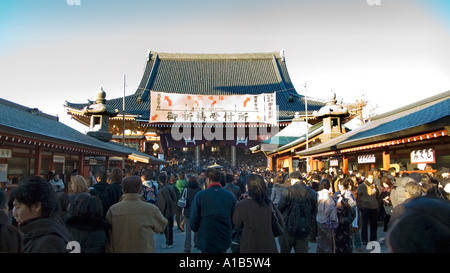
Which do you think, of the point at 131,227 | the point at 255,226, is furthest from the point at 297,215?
the point at 131,227

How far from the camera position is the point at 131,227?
3049mm

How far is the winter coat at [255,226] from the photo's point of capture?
131 inches

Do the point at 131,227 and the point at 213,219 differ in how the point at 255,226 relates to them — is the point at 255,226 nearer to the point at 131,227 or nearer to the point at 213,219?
the point at 213,219

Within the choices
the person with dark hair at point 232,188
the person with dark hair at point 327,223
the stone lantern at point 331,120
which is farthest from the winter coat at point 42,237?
the stone lantern at point 331,120

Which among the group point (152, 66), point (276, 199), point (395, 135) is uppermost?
point (152, 66)

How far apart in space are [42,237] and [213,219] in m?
2.20

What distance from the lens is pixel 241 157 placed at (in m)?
30.8

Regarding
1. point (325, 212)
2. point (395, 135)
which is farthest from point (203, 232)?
point (395, 135)

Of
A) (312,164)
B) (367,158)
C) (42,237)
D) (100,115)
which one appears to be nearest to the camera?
(42,237)

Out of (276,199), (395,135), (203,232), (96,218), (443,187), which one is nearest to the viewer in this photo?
(96,218)

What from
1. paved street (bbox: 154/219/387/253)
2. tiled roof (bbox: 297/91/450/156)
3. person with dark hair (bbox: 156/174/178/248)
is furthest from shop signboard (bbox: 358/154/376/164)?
person with dark hair (bbox: 156/174/178/248)

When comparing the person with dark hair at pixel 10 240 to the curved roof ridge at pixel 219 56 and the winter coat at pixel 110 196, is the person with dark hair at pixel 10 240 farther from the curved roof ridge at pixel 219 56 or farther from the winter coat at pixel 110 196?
the curved roof ridge at pixel 219 56

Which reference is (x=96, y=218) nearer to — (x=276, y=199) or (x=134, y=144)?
(x=276, y=199)
